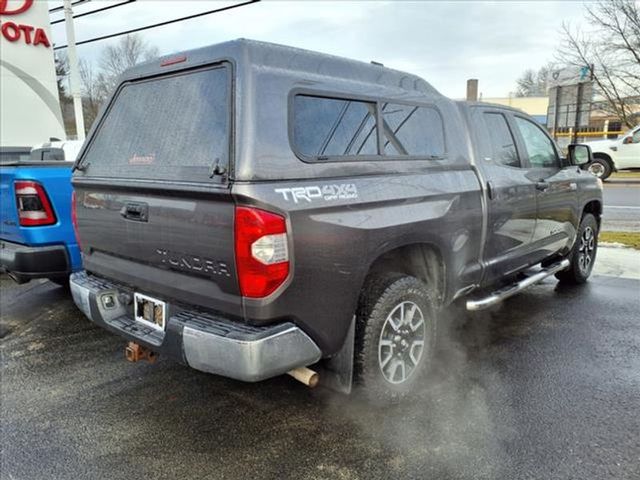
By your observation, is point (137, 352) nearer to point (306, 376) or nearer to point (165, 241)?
point (165, 241)

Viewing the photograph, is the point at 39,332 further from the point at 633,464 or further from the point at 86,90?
the point at 86,90

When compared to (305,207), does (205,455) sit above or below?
below

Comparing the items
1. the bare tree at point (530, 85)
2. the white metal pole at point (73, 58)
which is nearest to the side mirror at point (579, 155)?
the white metal pole at point (73, 58)

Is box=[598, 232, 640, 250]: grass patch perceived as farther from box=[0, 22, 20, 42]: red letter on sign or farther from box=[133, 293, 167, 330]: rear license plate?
box=[0, 22, 20, 42]: red letter on sign

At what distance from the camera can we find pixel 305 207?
2.39 metres

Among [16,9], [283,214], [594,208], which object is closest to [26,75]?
[16,9]

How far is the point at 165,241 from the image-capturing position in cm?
261

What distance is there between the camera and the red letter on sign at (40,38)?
1282 centimetres

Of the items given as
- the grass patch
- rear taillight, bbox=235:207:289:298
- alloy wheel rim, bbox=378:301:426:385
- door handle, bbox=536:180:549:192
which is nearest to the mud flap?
alloy wheel rim, bbox=378:301:426:385

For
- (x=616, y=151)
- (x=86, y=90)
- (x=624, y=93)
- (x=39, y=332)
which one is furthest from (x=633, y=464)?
(x=86, y=90)

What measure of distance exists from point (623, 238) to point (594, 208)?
270 cm

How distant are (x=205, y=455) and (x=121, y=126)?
201cm

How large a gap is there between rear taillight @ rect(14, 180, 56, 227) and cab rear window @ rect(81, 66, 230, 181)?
1175 mm

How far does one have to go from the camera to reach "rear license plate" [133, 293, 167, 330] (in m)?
2.71
